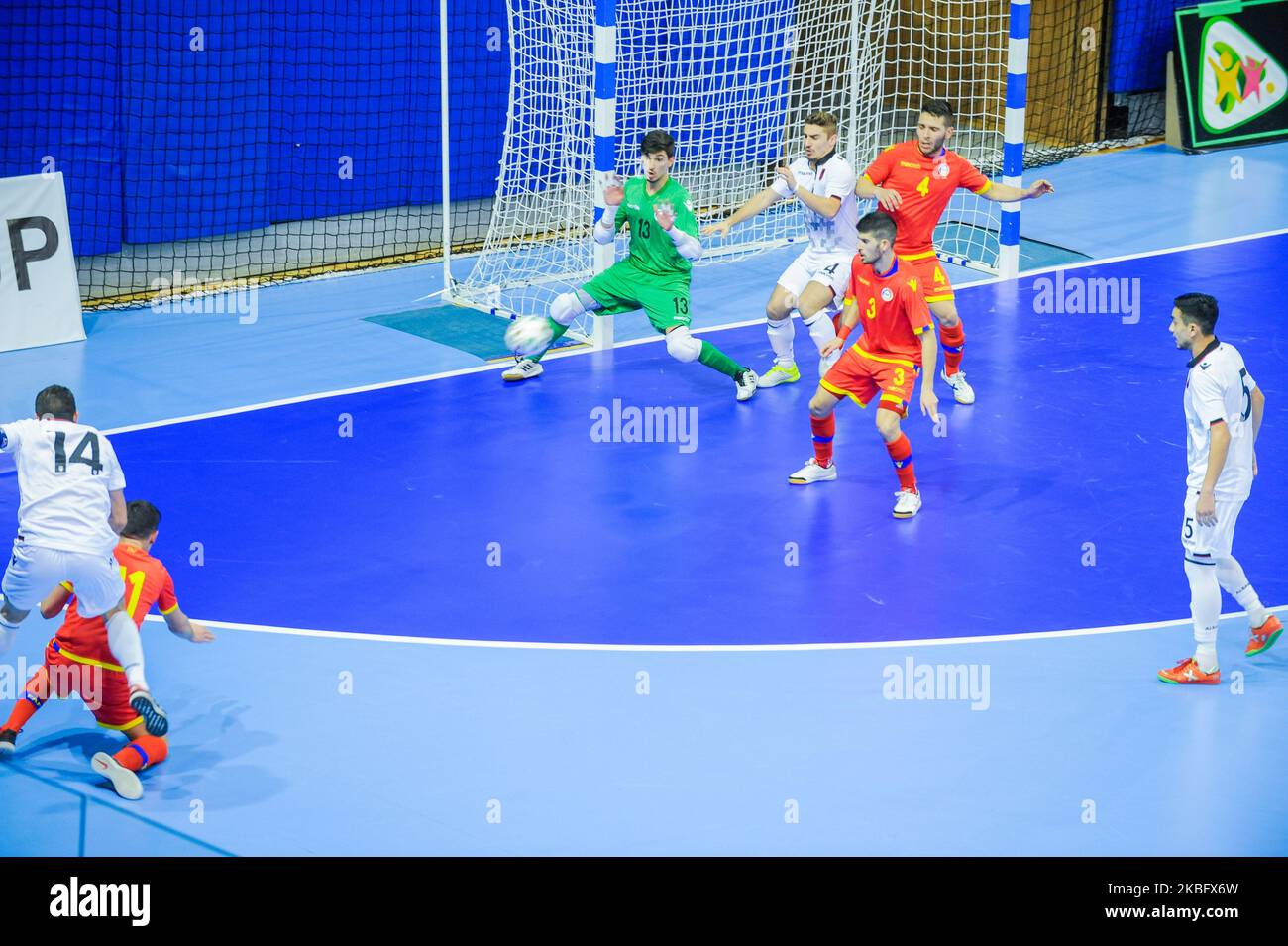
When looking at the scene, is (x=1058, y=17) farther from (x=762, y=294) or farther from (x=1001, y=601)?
(x=1001, y=601)

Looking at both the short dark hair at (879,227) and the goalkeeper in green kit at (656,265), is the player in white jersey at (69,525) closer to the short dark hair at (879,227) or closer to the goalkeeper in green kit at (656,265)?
the short dark hair at (879,227)

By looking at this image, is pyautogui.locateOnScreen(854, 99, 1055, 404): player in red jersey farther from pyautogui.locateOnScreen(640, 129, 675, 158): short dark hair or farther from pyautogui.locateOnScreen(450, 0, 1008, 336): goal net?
pyautogui.locateOnScreen(450, 0, 1008, 336): goal net

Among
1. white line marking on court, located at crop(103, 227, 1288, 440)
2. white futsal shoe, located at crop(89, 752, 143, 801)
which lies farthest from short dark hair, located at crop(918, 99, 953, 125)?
white futsal shoe, located at crop(89, 752, 143, 801)

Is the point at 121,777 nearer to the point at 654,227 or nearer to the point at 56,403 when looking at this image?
the point at 56,403

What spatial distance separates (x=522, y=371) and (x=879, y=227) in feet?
13.5

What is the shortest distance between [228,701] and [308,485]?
10.2ft

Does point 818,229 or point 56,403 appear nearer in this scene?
point 56,403

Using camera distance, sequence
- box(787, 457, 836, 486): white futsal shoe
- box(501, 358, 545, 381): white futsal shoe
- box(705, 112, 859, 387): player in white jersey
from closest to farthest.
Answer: box(787, 457, 836, 486): white futsal shoe
box(705, 112, 859, 387): player in white jersey
box(501, 358, 545, 381): white futsal shoe

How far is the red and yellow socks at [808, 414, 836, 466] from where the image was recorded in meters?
12.0

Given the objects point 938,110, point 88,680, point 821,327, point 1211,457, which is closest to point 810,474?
point 821,327

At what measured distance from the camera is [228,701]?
Answer: 923 cm

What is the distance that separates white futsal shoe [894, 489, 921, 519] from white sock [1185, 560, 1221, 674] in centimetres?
266

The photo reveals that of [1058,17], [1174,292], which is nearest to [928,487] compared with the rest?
[1174,292]

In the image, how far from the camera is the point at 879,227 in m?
11.2
